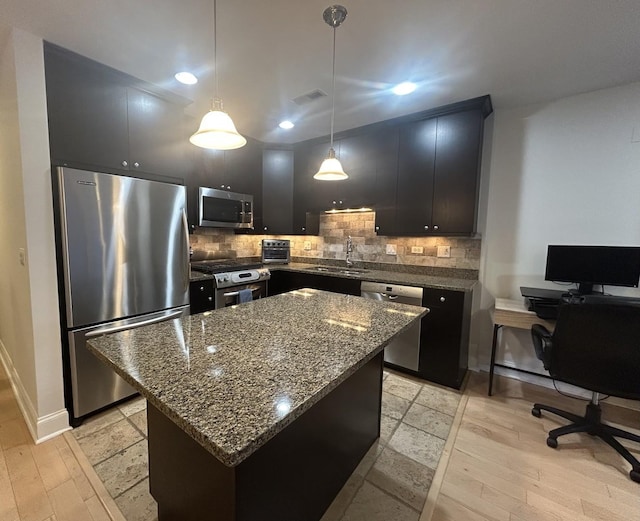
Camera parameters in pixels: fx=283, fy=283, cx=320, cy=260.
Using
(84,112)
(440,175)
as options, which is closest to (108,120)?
(84,112)

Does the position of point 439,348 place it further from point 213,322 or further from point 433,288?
point 213,322

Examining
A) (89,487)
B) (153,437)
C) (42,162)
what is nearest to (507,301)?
(153,437)

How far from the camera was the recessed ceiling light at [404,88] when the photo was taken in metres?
2.18

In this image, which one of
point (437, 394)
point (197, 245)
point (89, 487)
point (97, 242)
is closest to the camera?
point (89, 487)

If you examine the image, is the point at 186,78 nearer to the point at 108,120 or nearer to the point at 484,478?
the point at 108,120

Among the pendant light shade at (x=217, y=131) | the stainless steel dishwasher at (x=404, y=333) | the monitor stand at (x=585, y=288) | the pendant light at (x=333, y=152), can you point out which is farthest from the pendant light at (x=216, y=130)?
the monitor stand at (x=585, y=288)

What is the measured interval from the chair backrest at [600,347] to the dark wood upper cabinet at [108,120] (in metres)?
3.14

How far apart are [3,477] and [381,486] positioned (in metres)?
2.08

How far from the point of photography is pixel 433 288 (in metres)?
2.50

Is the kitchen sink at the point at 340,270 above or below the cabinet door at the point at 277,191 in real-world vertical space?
below

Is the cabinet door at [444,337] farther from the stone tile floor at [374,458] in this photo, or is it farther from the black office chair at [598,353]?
the black office chair at [598,353]

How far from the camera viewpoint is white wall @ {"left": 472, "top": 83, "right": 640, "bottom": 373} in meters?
2.23

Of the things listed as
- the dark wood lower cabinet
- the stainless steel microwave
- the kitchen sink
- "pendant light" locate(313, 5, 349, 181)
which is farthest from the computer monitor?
the stainless steel microwave

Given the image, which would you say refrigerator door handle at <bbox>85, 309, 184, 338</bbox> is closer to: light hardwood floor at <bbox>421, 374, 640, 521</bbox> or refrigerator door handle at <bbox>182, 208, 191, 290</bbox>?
refrigerator door handle at <bbox>182, 208, 191, 290</bbox>
